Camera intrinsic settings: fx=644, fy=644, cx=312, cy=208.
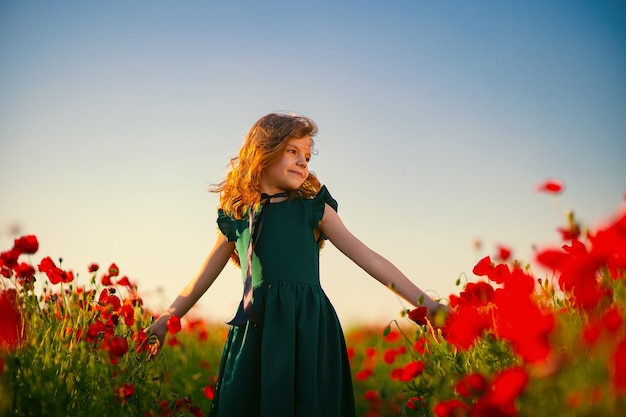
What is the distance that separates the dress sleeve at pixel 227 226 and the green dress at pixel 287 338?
53 mm

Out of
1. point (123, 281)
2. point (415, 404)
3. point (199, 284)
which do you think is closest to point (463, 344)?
point (415, 404)

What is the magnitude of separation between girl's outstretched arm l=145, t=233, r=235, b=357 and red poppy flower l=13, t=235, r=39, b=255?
70 cm

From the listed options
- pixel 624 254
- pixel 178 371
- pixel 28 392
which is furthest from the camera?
pixel 178 371

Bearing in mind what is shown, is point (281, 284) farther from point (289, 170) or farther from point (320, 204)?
point (289, 170)

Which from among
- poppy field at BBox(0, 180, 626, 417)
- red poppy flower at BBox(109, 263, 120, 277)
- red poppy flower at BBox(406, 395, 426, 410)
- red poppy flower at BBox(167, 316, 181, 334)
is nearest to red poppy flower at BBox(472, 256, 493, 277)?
poppy field at BBox(0, 180, 626, 417)

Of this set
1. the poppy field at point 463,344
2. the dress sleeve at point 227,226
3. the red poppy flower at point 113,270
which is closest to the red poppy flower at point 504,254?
the poppy field at point 463,344

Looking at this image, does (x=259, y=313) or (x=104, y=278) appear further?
(x=104, y=278)

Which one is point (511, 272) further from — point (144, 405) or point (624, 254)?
point (144, 405)

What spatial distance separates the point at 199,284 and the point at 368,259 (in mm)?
892

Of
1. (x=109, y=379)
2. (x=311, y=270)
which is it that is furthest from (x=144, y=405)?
(x=311, y=270)

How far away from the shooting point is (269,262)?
9.71ft

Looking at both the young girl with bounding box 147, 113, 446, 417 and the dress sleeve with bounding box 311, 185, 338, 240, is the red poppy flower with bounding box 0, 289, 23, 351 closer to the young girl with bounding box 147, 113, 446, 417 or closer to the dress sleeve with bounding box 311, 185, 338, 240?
the young girl with bounding box 147, 113, 446, 417

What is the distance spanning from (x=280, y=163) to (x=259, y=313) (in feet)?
2.41

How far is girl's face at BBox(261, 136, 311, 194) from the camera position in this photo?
3107mm
